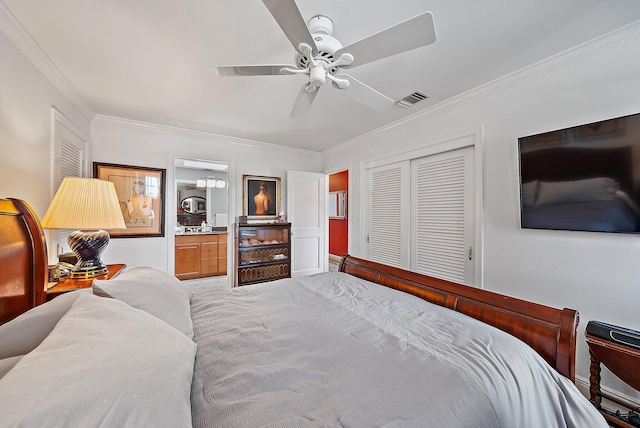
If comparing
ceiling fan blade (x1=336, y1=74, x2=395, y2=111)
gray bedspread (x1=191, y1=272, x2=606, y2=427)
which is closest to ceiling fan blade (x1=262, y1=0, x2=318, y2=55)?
ceiling fan blade (x1=336, y1=74, x2=395, y2=111)

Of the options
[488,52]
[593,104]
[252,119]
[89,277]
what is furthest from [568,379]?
[252,119]

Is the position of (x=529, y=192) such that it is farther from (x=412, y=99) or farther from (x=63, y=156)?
(x=63, y=156)

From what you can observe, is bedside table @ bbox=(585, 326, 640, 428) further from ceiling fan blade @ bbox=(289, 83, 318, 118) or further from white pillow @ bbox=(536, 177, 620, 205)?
ceiling fan blade @ bbox=(289, 83, 318, 118)

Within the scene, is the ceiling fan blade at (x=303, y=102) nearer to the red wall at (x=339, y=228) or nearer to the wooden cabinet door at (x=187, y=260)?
the red wall at (x=339, y=228)

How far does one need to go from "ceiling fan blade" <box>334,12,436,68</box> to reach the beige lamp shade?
1916mm

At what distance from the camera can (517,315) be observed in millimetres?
1394

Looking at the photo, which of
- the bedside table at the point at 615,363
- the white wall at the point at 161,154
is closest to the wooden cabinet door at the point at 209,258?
the white wall at the point at 161,154

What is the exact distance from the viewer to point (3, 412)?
453mm

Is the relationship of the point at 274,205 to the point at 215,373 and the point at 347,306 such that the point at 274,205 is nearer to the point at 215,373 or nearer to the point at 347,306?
the point at 347,306

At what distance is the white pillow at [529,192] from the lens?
207 cm

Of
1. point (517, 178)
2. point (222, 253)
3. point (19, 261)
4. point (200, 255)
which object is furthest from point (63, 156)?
point (517, 178)

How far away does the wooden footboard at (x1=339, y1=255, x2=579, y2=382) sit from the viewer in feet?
3.94

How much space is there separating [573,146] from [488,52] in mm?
942

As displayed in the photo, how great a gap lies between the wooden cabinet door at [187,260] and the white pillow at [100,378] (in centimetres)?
438
